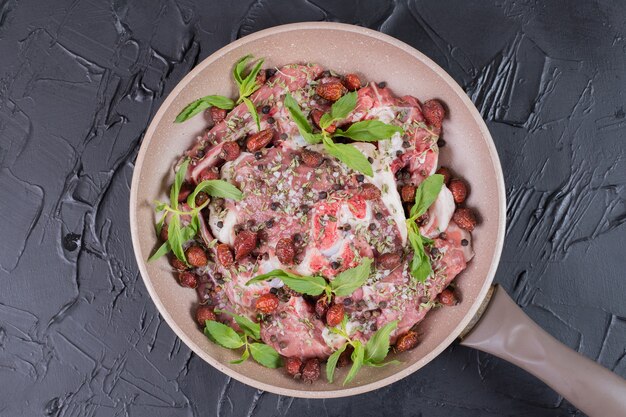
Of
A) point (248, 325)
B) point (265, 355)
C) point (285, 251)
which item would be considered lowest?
point (265, 355)

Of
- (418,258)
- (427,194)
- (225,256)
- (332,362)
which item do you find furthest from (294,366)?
(427,194)

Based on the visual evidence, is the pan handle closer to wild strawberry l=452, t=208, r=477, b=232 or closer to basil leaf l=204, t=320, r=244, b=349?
wild strawberry l=452, t=208, r=477, b=232

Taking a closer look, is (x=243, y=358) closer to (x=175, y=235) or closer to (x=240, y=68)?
(x=175, y=235)

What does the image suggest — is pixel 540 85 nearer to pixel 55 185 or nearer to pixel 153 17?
pixel 153 17

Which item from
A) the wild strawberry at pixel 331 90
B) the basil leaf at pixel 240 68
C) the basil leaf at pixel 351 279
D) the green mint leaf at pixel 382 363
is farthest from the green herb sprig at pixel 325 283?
the basil leaf at pixel 240 68

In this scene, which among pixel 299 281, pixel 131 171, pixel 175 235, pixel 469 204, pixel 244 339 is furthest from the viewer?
pixel 131 171

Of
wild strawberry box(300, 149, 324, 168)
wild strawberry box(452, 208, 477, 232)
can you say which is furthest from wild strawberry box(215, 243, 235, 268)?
wild strawberry box(452, 208, 477, 232)

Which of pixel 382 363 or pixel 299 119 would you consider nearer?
pixel 299 119
